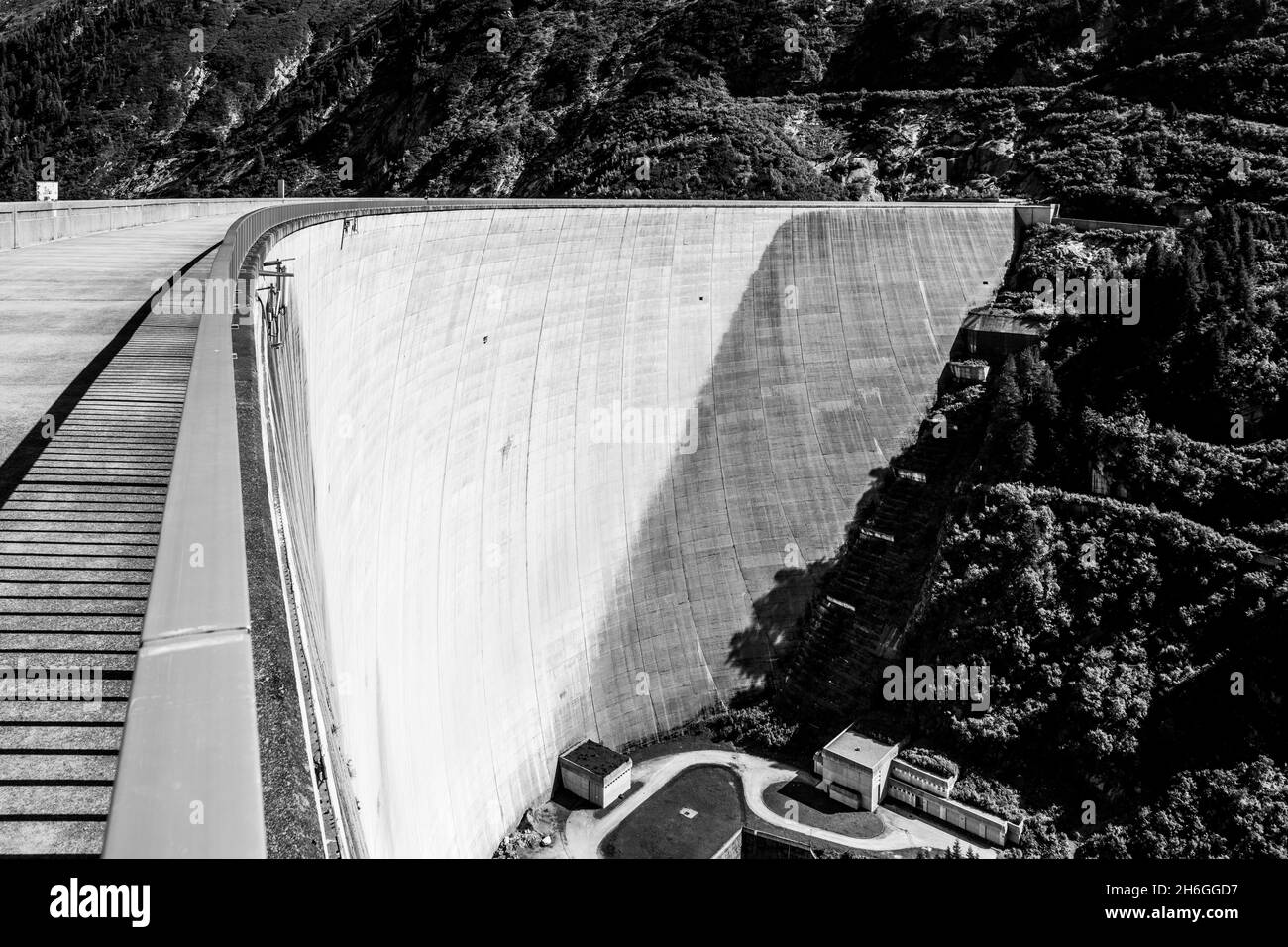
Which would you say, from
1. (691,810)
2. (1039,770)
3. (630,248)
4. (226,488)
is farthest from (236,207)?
(226,488)

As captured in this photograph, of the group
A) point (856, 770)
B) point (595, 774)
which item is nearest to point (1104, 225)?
point (856, 770)

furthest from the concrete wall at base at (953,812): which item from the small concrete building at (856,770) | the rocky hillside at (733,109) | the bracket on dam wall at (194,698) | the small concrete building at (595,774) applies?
the rocky hillside at (733,109)

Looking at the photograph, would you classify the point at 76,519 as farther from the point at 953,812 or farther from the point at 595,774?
the point at 953,812

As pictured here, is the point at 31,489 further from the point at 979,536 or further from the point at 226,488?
the point at 979,536

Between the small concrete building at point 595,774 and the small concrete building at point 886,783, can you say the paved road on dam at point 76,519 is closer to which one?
the small concrete building at point 595,774

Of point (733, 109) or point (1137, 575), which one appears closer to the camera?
point (1137, 575)

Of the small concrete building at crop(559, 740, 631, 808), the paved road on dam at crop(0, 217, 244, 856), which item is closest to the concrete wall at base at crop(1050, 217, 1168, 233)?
the small concrete building at crop(559, 740, 631, 808)

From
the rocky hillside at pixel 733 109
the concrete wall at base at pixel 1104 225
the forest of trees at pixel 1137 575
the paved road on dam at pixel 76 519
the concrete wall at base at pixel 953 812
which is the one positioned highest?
the rocky hillside at pixel 733 109
